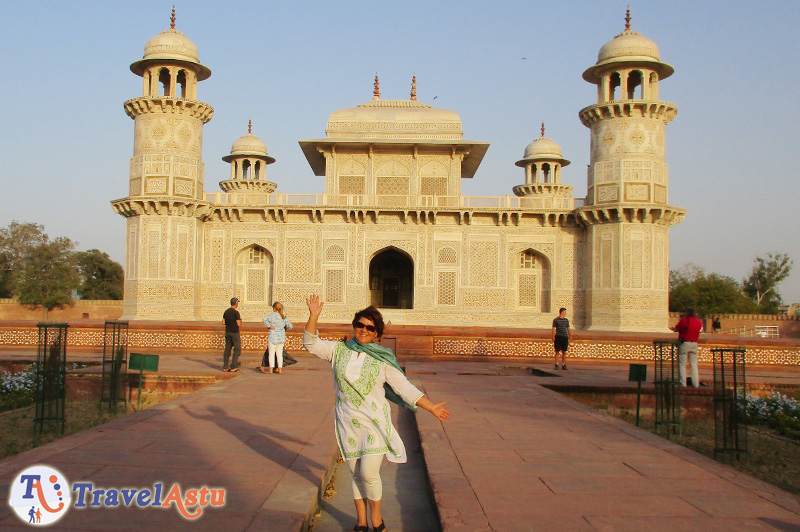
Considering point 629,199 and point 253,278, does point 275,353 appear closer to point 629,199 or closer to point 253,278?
point 253,278

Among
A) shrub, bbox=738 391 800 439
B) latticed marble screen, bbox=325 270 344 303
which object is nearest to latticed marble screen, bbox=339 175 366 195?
latticed marble screen, bbox=325 270 344 303

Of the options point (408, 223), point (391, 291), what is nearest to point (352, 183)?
point (408, 223)

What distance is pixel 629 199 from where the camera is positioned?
23047 millimetres

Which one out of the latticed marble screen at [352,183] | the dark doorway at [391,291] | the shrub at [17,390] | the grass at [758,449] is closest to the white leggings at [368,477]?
the grass at [758,449]

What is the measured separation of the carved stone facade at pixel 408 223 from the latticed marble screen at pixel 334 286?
39 millimetres

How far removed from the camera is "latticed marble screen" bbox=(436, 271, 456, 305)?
2475cm

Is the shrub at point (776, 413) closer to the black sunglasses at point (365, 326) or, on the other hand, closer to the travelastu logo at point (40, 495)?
the black sunglasses at point (365, 326)

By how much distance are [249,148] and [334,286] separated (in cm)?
1280

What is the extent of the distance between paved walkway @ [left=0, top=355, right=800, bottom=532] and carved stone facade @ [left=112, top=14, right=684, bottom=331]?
16.3 m

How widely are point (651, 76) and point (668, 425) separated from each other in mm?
18997

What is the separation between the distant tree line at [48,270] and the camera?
4394 centimetres

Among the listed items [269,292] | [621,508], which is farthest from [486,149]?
[621,508]

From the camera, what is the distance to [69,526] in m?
3.52

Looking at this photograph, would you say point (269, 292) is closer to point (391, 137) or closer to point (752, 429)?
point (391, 137)
